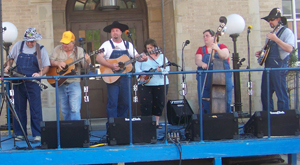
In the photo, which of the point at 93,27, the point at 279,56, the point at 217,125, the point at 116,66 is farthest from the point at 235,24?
the point at 93,27

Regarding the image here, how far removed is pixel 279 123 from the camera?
15.6 ft

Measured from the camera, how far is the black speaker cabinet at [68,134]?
446 cm

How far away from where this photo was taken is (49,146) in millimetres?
4469

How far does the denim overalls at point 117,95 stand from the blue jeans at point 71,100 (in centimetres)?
46

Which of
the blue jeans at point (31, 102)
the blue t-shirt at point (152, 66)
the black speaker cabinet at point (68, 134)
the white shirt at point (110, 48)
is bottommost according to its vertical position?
the black speaker cabinet at point (68, 134)

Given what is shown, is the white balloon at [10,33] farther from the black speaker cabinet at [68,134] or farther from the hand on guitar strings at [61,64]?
the black speaker cabinet at [68,134]

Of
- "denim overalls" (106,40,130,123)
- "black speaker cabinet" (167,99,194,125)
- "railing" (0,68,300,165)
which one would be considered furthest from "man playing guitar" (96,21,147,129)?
"black speaker cabinet" (167,99,194,125)

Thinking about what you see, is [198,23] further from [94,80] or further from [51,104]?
[51,104]

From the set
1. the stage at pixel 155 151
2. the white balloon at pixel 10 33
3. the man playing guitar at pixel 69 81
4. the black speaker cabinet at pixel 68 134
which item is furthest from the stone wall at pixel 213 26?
the black speaker cabinet at pixel 68 134

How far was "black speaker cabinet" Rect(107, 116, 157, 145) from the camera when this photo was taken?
4.50 metres

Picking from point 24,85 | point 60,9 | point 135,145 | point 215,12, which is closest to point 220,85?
point 135,145

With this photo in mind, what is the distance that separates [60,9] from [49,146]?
4.87m

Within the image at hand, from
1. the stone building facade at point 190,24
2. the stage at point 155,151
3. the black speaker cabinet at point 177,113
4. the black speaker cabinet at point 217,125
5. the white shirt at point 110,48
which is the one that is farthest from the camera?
the stone building facade at point 190,24

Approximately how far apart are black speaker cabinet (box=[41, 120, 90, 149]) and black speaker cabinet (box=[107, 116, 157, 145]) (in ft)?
1.05
